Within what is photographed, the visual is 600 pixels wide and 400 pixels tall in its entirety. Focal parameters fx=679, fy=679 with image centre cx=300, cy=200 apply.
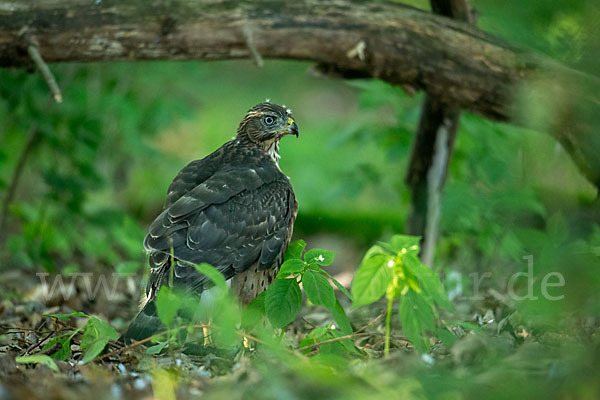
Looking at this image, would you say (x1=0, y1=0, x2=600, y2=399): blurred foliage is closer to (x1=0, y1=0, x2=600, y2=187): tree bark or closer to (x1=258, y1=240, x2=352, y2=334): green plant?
(x1=258, y1=240, x2=352, y2=334): green plant

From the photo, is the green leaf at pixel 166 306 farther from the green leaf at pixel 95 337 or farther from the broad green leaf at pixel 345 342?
the broad green leaf at pixel 345 342

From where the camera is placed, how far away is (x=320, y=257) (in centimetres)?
286

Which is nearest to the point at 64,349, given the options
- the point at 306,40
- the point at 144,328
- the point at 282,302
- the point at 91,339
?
the point at 91,339

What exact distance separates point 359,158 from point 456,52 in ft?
17.6

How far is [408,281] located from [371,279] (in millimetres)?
168

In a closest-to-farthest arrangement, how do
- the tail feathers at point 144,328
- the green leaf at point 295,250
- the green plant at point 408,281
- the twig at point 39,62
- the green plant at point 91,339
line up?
the green plant at point 408,281, the green plant at point 91,339, the tail feathers at point 144,328, the green leaf at point 295,250, the twig at point 39,62

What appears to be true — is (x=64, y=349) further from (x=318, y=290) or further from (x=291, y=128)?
(x=291, y=128)

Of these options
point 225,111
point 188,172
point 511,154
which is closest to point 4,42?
point 188,172

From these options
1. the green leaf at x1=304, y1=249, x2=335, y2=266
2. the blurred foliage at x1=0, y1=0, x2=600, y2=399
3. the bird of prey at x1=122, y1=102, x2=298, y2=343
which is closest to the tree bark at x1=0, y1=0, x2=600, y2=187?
the blurred foliage at x1=0, y1=0, x2=600, y2=399

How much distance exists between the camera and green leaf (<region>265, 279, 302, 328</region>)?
2.79 metres

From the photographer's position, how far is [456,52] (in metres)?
3.90

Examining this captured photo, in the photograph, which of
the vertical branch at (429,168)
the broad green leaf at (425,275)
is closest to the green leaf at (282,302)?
the broad green leaf at (425,275)

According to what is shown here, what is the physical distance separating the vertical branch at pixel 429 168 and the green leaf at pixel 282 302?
1.96 meters

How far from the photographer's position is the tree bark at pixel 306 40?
3.61 metres
